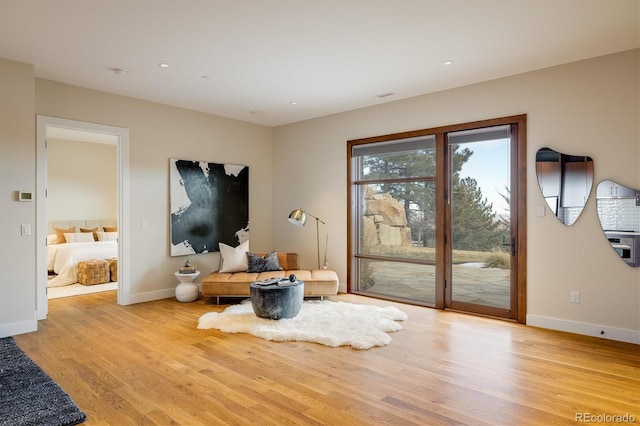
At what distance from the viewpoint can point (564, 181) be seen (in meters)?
4.18

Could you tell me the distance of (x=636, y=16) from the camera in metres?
3.14

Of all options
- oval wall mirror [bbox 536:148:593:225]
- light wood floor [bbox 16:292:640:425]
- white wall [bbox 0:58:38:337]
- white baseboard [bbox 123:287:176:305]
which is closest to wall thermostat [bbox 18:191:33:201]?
white wall [bbox 0:58:38:337]

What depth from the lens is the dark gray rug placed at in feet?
7.87

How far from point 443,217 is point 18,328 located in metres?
5.16

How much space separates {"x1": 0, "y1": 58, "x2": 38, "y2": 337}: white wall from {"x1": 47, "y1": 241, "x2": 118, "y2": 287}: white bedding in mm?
2658

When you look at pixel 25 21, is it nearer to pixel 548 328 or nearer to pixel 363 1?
pixel 363 1

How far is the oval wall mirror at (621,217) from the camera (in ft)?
12.4

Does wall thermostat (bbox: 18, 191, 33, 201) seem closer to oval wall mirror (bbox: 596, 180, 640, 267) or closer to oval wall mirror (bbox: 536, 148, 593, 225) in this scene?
oval wall mirror (bbox: 536, 148, 593, 225)

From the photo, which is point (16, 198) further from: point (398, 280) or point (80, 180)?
point (80, 180)

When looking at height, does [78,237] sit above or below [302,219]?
below

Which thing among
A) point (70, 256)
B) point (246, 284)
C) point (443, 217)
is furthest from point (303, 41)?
point (70, 256)

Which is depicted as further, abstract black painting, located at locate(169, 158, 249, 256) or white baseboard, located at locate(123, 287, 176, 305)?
abstract black painting, located at locate(169, 158, 249, 256)

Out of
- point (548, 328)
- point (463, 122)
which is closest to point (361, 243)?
point (463, 122)

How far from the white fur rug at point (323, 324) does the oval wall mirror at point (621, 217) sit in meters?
2.35
